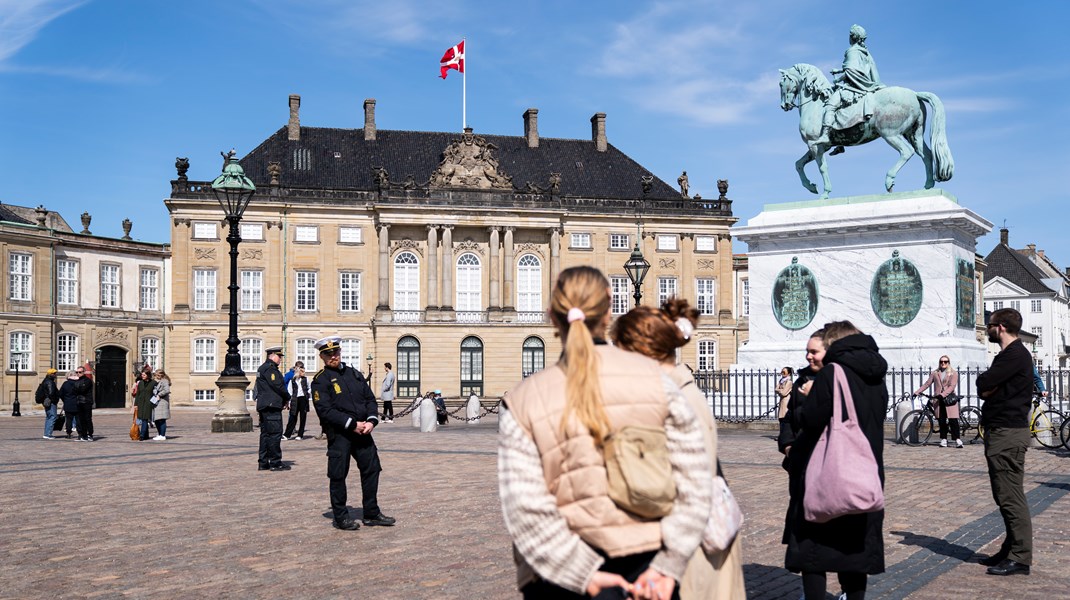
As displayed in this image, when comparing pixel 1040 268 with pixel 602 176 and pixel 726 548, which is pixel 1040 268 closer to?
pixel 602 176

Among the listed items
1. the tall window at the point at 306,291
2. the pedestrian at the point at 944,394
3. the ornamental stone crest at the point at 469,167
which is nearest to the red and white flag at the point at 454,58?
the ornamental stone crest at the point at 469,167

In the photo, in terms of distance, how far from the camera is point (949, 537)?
341 inches

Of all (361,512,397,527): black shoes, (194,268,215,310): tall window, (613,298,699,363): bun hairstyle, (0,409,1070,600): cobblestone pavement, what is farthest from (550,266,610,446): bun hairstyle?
(194,268,215,310): tall window

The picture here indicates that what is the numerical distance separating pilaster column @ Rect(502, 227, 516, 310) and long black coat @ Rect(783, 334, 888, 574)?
53.8 m

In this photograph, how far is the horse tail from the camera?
18.6 m

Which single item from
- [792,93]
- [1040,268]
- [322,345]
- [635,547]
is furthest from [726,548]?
[1040,268]

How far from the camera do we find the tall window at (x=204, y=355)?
5578 centimetres

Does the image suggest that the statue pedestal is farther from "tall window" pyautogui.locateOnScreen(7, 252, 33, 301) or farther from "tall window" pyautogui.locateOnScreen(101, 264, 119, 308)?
"tall window" pyautogui.locateOnScreen(101, 264, 119, 308)

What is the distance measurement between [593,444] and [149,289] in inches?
Result: 2299

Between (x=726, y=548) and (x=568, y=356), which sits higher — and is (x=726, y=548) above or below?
below

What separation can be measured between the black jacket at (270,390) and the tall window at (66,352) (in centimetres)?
4124

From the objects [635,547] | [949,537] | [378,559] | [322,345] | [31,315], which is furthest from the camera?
[31,315]

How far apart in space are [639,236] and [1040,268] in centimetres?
5608

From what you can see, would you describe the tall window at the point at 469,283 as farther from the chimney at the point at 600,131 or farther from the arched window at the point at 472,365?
the chimney at the point at 600,131
